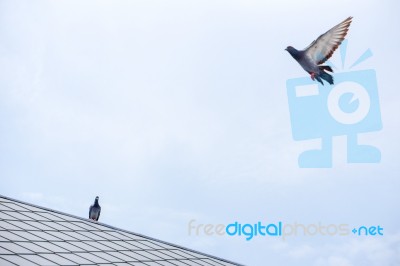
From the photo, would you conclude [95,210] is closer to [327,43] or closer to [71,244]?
[71,244]

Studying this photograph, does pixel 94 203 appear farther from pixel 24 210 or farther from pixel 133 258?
pixel 133 258

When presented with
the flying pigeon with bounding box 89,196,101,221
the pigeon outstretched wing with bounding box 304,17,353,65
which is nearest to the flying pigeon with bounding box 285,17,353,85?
the pigeon outstretched wing with bounding box 304,17,353,65

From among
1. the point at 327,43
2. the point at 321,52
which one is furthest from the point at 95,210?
the point at 327,43

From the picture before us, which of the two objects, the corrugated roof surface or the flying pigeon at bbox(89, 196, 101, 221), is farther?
the flying pigeon at bbox(89, 196, 101, 221)

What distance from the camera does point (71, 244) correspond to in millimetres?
21500

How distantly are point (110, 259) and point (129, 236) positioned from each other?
257 inches

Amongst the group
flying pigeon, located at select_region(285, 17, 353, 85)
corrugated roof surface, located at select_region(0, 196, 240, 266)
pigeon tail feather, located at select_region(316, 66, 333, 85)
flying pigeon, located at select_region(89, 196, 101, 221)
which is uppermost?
flying pigeon, located at select_region(285, 17, 353, 85)

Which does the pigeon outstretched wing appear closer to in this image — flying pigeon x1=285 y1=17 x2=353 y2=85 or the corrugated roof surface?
flying pigeon x1=285 y1=17 x2=353 y2=85

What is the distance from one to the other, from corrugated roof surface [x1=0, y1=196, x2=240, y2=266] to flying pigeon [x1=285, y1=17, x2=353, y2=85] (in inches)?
495

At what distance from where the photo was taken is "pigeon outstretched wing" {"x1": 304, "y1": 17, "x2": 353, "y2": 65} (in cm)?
2883

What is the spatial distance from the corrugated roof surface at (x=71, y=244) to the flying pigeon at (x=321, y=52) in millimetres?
12566

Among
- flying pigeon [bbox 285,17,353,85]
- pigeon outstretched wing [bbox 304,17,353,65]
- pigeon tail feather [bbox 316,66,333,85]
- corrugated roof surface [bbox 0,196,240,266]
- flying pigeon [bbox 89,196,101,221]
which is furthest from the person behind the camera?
flying pigeon [bbox 89,196,101,221]

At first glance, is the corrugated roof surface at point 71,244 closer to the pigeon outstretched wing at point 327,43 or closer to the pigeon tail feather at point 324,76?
the pigeon tail feather at point 324,76

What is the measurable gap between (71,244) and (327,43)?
18.0 metres
